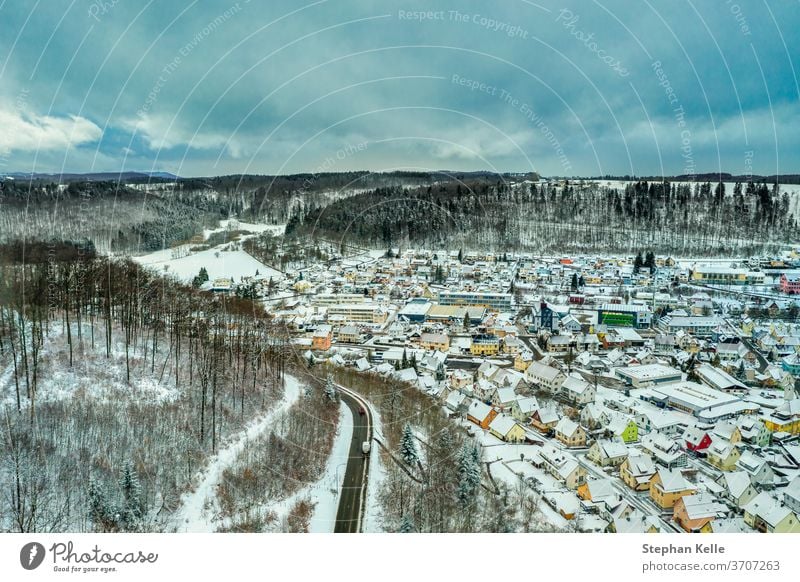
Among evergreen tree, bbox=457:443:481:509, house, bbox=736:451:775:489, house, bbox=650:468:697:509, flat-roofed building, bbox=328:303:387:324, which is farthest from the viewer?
flat-roofed building, bbox=328:303:387:324

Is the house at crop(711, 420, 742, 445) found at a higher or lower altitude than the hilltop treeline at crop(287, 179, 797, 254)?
lower

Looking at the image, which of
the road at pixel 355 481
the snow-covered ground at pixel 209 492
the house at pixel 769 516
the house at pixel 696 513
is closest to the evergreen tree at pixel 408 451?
the road at pixel 355 481

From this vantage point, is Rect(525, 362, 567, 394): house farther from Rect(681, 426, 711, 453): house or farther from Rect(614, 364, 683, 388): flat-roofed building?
Rect(681, 426, 711, 453): house

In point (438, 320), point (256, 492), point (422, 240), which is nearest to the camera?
point (256, 492)

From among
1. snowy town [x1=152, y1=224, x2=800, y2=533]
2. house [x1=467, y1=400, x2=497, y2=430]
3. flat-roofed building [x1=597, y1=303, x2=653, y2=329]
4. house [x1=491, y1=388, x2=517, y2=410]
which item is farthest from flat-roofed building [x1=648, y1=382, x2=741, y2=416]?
flat-roofed building [x1=597, y1=303, x2=653, y2=329]

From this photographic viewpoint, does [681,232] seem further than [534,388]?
Yes

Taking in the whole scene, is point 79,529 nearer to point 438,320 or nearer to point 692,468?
point 692,468

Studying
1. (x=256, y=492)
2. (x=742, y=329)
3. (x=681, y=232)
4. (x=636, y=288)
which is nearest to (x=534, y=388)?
(x=256, y=492)
